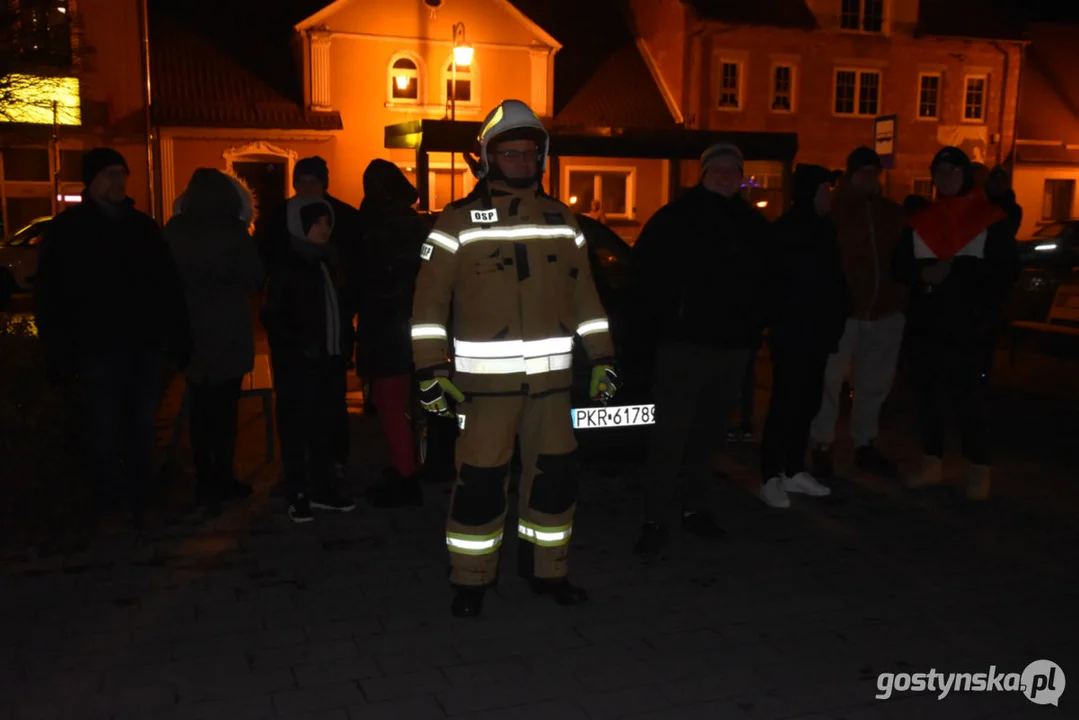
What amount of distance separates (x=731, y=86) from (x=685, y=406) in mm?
26107

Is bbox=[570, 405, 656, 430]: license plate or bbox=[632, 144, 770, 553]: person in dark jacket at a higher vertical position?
bbox=[632, 144, 770, 553]: person in dark jacket

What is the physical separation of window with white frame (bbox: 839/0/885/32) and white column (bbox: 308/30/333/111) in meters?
16.2

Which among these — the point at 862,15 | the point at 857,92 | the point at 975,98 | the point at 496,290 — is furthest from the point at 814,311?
the point at 975,98

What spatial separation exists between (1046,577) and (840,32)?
2855 cm

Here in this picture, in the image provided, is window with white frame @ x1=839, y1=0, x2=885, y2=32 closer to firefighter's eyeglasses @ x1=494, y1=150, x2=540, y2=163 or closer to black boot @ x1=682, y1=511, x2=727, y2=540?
black boot @ x1=682, y1=511, x2=727, y2=540

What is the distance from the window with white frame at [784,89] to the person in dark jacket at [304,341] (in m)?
26.5

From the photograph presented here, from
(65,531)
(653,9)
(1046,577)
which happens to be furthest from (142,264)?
(653,9)

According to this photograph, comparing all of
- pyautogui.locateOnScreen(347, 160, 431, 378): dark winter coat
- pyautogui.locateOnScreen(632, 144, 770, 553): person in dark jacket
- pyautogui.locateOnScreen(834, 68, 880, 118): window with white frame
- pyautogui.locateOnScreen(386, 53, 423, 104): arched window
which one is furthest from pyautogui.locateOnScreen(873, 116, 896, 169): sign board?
pyautogui.locateOnScreen(834, 68, 880, 118): window with white frame

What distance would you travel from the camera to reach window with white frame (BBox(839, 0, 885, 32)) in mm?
30469

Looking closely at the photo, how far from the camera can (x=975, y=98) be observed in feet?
106

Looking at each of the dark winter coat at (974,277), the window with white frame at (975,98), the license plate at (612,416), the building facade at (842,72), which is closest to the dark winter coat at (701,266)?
the license plate at (612,416)

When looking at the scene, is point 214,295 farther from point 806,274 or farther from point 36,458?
point 806,274

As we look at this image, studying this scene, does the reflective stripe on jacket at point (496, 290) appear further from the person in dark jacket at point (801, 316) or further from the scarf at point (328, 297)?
the person in dark jacket at point (801, 316)

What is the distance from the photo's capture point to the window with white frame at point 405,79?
86.3 feet
